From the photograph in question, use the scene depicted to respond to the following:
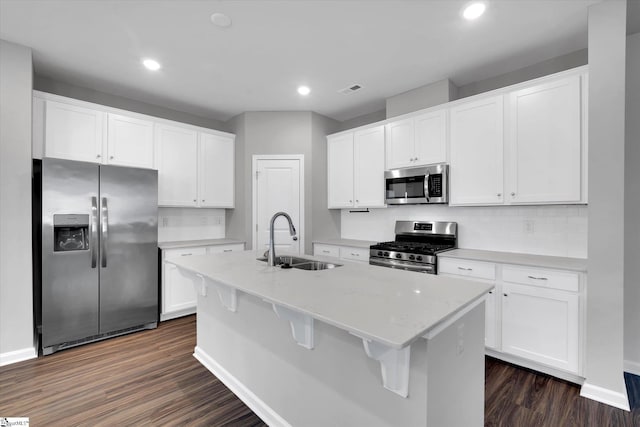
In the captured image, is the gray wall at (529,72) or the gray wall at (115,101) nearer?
the gray wall at (529,72)

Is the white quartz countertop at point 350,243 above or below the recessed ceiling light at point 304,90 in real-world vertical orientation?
below

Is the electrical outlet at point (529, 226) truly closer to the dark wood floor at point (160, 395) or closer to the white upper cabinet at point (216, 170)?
the dark wood floor at point (160, 395)

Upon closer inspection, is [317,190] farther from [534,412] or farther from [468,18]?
[534,412]

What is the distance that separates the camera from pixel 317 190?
441cm

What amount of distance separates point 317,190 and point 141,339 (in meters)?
2.83

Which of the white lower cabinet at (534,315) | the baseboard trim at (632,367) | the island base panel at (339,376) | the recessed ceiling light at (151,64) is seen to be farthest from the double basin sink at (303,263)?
the baseboard trim at (632,367)

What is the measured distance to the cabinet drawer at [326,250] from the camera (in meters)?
4.04

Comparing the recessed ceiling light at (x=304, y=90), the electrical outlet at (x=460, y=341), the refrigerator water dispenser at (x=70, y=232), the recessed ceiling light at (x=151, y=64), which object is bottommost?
the electrical outlet at (x=460, y=341)

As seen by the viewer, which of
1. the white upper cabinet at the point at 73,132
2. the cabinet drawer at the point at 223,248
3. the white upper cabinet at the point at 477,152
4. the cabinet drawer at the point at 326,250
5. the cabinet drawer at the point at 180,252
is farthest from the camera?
the cabinet drawer at the point at 326,250

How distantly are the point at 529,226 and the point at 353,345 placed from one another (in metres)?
2.47

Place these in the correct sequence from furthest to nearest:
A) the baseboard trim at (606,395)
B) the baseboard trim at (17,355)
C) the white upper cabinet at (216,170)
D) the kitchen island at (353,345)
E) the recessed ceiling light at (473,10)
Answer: the white upper cabinet at (216,170)
the baseboard trim at (17,355)
the recessed ceiling light at (473,10)
the baseboard trim at (606,395)
the kitchen island at (353,345)

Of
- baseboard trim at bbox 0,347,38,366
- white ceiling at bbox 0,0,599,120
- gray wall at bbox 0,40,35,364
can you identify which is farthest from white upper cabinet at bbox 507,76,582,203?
baseboard trim at bbox 0,347,38,366

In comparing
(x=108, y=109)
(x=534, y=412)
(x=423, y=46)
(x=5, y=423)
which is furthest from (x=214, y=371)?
(x=423, y=46)

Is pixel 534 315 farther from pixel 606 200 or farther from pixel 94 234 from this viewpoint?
pixel 94 234
